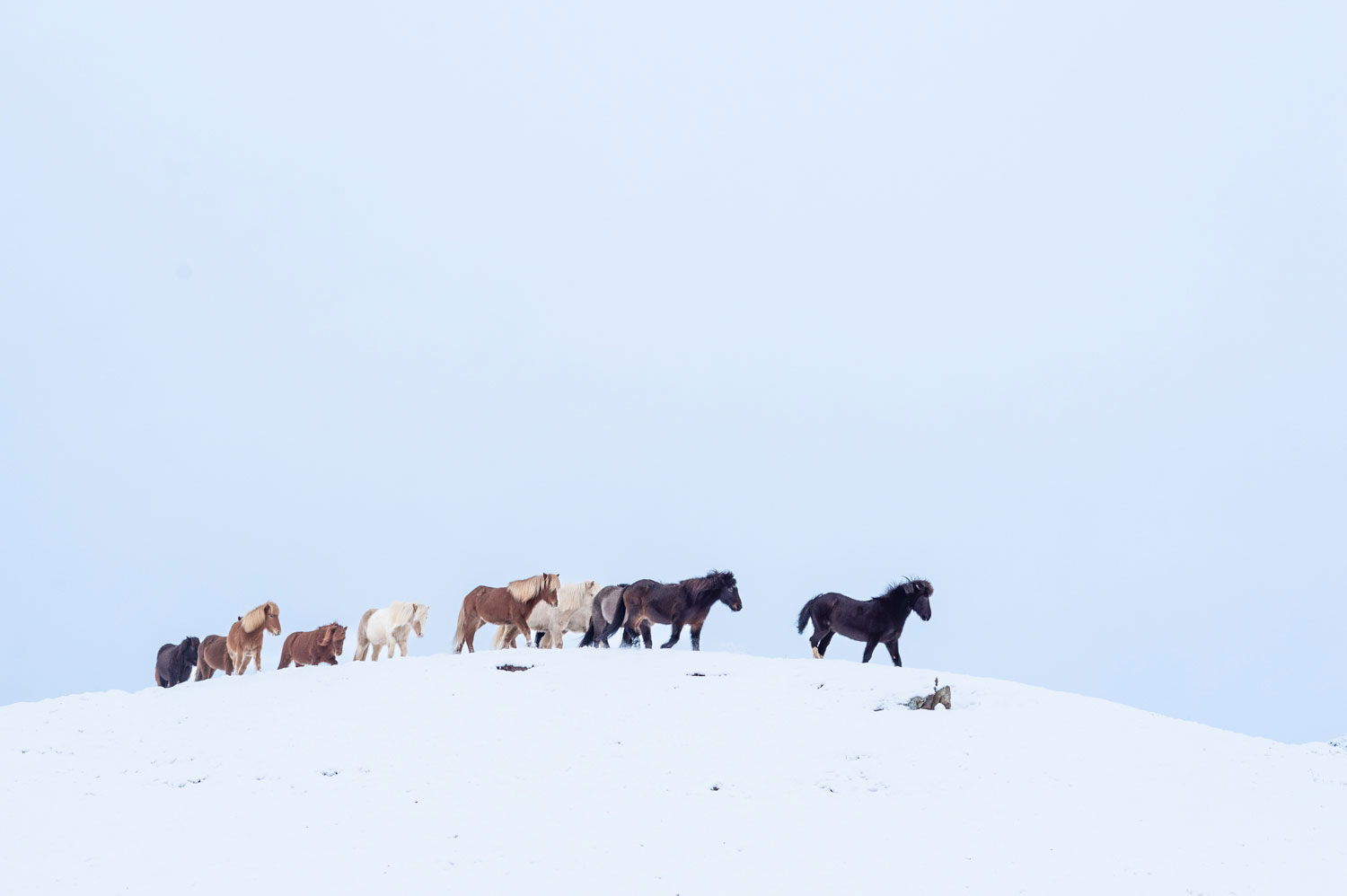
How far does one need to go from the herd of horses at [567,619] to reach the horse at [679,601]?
2 cm

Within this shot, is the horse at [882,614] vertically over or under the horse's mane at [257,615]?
over

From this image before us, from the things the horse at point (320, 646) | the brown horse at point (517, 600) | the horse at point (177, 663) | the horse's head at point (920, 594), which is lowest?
the horse at point (177, 663)

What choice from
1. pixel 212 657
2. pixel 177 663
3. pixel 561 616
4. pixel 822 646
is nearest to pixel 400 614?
pixel 561 616

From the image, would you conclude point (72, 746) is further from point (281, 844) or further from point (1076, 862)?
point (1076, 862)

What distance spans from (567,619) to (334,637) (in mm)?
6042

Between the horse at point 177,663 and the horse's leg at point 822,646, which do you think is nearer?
the horse's leg at point 822,646

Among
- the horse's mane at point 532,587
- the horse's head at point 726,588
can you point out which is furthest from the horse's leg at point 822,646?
the horse's mane at point 532,587

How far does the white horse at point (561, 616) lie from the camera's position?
928 inches

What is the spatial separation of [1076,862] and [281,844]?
10.6 metres

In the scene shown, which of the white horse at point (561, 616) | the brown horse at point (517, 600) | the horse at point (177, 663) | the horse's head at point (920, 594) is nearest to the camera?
the horse's head at point (920, 594)

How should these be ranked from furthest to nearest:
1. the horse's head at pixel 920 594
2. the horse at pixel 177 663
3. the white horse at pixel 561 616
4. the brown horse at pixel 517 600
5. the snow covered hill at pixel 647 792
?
the horse at pixel 177 663
the white horse at pixel 561 616
the brown horse at pixel 517 600
the horse's head at pixel 920 594
the snow covered hill at pixel 647 792

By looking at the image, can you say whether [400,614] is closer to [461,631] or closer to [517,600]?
[461,631]

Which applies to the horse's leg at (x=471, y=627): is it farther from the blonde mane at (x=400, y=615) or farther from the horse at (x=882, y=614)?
the horse at (x=882, y=614)

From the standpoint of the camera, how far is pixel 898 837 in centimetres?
1189
